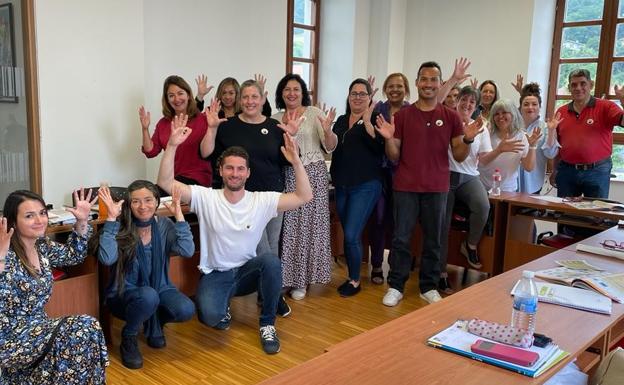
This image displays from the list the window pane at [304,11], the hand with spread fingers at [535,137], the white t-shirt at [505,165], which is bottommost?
the white t-shirt at [505,165]

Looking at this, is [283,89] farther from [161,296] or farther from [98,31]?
[161,296]

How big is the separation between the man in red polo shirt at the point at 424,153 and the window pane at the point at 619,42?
11.0 ft

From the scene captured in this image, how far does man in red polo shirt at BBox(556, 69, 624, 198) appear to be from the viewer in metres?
4.39

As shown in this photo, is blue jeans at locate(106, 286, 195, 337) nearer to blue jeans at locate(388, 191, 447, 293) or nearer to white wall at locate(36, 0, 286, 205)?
white wall at locate(36, 0, 286, 205)

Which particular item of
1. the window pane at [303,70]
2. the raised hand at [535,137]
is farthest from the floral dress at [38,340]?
the window pane at [303,70]

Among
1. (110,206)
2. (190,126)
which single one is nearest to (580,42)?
(190,126)

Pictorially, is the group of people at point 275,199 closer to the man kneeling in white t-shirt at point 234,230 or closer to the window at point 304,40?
the man kneeling in white t-shirt at point 234,230

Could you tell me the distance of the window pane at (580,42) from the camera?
232 inches

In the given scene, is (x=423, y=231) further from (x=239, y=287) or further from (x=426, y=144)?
(x=239, y=287)

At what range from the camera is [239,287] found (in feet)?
10.1

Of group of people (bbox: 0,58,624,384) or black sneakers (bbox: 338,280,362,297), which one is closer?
group of people (bbox: 0,58,624,384)

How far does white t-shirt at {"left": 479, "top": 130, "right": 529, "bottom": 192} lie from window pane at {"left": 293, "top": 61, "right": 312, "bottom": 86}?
9.20 feet

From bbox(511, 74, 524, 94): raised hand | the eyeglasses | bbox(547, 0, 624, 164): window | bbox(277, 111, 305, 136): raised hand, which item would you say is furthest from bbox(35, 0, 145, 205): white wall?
bbox(547, 0, 624, 164): window

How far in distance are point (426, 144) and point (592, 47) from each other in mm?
3621
